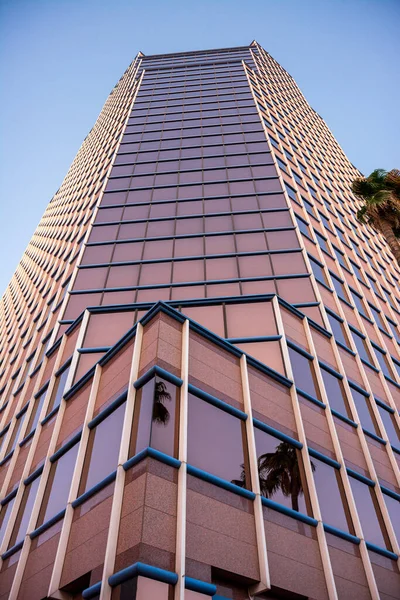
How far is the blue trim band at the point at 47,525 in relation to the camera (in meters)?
13.0

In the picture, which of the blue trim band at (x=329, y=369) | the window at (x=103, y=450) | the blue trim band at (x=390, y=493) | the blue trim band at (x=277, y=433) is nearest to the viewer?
the window at (x=103, y=450)

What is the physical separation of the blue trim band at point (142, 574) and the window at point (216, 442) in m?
3.09

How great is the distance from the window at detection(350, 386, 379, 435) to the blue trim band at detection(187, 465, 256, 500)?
826 centimetres

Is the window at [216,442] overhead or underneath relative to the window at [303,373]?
underneath

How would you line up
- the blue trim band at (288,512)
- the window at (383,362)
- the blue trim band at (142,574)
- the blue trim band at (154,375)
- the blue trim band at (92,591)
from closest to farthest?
the blue trim band at (142,574) < the blue trim band at (92,591) < the blue trim band at (288,512) < the blue trim band at (154,375) < the window at (383,362)

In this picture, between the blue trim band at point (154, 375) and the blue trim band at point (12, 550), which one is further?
the blue trim band at point (12, 550)

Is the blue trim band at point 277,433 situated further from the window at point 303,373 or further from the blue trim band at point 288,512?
the window at point 303,373

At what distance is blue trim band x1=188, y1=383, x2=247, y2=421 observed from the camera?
14123 millimetres

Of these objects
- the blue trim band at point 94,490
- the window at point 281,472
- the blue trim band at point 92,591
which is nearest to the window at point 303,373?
the window at point 281,472

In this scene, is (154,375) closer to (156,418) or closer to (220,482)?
(156,418)

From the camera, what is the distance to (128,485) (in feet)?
37.2

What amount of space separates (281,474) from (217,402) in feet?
9.61

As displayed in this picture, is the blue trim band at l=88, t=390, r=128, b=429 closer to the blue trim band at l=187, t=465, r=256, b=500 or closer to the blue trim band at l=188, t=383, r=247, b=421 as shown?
the blue trim band at l=188, t=383, r=247, b=421

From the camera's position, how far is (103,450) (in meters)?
13.3
